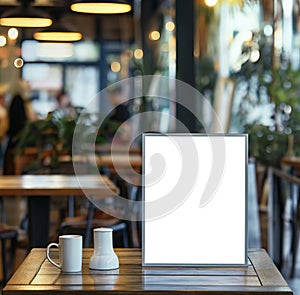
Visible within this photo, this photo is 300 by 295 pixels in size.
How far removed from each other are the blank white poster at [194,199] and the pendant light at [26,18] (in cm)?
380

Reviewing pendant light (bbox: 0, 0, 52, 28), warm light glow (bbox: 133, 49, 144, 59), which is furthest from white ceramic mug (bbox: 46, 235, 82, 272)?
warm light glow (bbox: 133, 49, 144, 59)

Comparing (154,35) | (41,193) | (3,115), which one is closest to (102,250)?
(41,193)

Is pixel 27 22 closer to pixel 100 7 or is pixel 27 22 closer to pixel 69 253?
pixel 100 7

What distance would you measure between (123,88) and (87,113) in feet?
29.3

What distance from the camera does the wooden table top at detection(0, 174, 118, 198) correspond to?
5.29 meters

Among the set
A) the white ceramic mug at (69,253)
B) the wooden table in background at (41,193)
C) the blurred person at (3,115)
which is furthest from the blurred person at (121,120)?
the white ceramic mug at (69,253)

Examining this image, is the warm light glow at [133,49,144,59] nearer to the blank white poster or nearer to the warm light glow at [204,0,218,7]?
the warm light glow at [204,0,218,7]

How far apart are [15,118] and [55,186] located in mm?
6271

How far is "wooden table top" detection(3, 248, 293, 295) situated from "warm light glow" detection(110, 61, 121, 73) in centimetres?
1537

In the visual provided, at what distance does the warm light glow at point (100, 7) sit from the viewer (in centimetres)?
521

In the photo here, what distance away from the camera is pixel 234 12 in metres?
7.83

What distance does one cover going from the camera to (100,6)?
5.27 m

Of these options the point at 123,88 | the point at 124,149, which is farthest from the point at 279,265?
the point at 123,88

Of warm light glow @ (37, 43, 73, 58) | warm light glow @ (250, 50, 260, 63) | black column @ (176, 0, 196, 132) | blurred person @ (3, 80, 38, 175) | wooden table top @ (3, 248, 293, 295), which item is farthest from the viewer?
warm light glow @ (37, 43, 73, 58)
